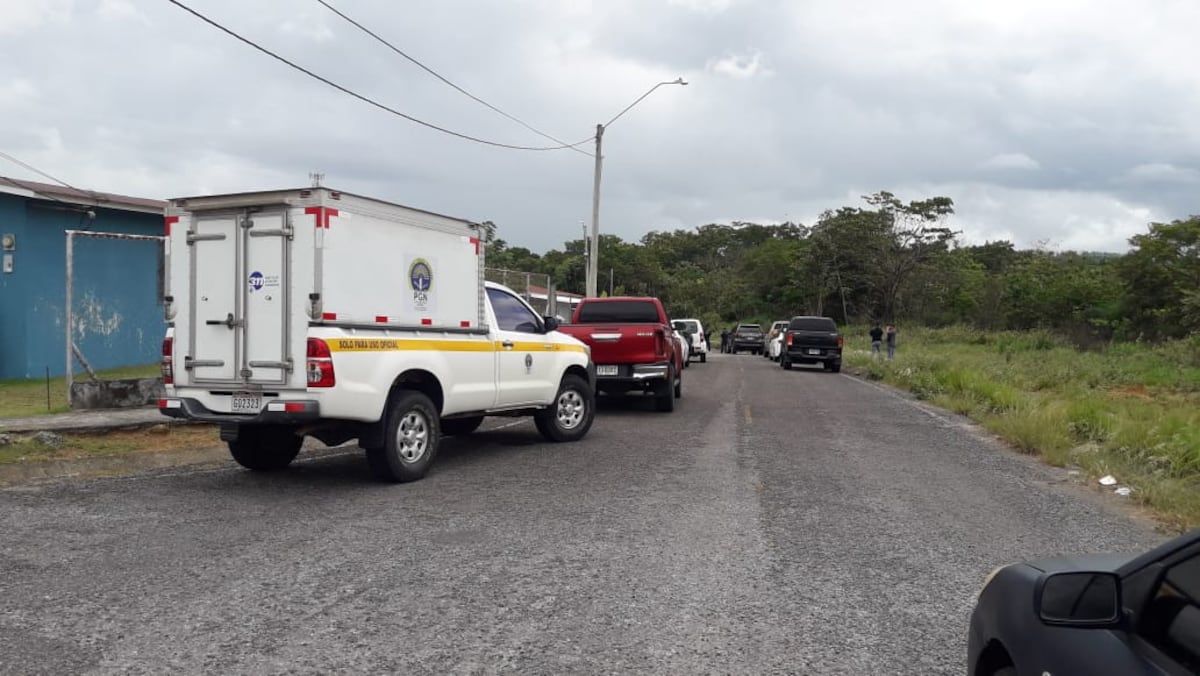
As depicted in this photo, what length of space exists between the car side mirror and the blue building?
15.0m

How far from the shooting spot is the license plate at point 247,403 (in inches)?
314

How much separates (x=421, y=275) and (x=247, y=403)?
2007 millimetres

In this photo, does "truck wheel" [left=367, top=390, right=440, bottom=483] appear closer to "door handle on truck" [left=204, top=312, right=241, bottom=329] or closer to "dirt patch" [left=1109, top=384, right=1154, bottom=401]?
"door handle on truck" [left=204, top=312, right=241, bottom=329]

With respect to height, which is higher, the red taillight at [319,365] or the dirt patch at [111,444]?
the red taillight at [319,365]

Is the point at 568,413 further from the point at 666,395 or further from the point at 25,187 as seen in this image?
the point at 25,187

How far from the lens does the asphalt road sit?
4.37 m

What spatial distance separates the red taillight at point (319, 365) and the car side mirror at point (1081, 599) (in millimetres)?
6357

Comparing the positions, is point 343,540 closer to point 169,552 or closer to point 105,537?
point 169,552

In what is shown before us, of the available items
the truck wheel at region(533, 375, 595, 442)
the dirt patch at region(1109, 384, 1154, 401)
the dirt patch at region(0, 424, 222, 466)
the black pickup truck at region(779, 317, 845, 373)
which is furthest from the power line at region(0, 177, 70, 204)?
the black pickup truck at region(779, 317, 845, 373)

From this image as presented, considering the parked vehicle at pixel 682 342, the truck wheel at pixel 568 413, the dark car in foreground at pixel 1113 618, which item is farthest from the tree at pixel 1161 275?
the dark car in foreground at pixel 1113 618

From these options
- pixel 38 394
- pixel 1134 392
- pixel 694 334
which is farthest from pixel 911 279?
pixel 38 394

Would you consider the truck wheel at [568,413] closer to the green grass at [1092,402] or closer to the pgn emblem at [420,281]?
the pgn emblem at [420,281]

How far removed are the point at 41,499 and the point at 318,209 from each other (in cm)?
335

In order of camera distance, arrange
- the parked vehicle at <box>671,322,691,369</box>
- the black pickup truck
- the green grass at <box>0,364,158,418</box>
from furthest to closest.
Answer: the black pickup truck < the parked vehicle at <box>671,322,691,369</box> < the green grass at <box>0,364,158,418</box>
